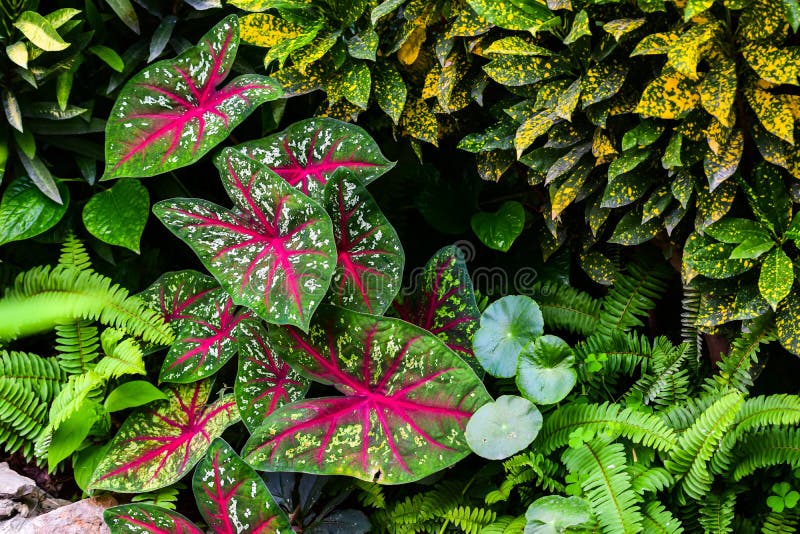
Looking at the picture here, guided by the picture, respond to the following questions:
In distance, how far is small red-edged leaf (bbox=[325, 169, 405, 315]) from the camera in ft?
6.86

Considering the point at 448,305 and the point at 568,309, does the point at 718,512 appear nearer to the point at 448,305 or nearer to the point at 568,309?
the point at 568,309

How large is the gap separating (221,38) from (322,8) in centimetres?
37

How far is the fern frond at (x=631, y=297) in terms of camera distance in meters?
2.29

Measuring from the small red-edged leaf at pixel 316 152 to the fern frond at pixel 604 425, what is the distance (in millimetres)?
979

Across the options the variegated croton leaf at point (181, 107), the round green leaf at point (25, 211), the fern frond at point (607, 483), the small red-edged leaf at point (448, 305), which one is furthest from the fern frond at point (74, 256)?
the fern frond at point (607, 483)

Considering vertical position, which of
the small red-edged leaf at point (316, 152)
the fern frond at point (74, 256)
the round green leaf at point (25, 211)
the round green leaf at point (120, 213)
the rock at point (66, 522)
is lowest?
the rock at point (66, 522)

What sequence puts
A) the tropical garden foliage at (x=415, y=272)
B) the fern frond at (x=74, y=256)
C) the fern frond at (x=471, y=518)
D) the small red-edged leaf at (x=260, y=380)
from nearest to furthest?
the tropical garden foliage at (x=415, y=272) < the fern frond at (x=471, y=518) < the small red-edged leaf at (x=260, y=380) < the fern frond at (x=74, y=256)

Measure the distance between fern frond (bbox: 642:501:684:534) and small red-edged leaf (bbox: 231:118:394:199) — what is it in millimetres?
1290

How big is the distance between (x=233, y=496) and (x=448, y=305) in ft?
2.91

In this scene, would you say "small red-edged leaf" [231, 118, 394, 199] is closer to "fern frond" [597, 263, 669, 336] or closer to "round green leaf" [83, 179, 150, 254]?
"round green leaf" [83, 179, 150, 254]

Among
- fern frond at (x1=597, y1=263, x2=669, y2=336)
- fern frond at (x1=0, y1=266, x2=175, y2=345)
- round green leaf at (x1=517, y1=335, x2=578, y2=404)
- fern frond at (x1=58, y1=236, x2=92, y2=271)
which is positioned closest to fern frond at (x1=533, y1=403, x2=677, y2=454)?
round green leaf at (x1=517, y1=335, x2=578, y2=404)

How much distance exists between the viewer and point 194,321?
7.78 ft

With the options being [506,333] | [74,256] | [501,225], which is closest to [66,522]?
[74,256]

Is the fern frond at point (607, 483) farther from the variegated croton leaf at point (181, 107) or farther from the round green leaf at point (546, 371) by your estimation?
the variegated croton leaf at point (181, 107)
